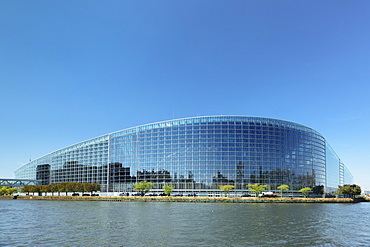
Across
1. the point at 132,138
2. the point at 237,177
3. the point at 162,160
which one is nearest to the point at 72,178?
the point at 132,138

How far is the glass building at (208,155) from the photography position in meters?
147

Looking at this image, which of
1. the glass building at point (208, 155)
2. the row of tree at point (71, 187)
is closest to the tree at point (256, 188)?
the glass building at point (208, 155)

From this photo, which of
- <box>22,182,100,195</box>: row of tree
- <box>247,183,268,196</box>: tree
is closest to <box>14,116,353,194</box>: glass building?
<box>247,183,268,196</box>: tree

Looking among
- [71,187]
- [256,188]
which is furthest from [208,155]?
[71,187]

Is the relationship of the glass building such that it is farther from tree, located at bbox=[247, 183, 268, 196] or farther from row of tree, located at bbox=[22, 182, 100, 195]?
row of tree, located at bbox=[22, 182, 100, 195]

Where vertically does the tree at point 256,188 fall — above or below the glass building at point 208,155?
below

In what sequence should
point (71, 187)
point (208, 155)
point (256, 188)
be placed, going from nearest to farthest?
point (256, 188) → point (208, 155) → point (71, 187)

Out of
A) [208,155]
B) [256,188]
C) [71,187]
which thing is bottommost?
[71,187]

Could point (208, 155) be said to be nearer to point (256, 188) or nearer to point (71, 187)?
point (256, 188)

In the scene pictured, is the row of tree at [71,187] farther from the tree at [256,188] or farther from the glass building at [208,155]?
the tree at [256,188]

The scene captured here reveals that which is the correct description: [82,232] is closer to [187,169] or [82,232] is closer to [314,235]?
[314,235]

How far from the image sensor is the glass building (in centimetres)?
14712

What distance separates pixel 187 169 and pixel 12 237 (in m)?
117

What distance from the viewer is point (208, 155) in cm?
14800
